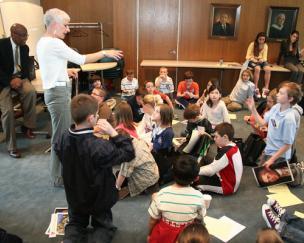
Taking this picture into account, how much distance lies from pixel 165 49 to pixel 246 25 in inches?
74.0

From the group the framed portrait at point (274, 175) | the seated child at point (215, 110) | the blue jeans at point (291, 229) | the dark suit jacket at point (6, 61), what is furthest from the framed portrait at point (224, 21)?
the blue jeans at point (291, 229)

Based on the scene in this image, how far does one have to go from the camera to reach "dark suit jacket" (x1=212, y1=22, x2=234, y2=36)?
6566 mm

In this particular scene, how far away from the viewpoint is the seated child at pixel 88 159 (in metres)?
1.84

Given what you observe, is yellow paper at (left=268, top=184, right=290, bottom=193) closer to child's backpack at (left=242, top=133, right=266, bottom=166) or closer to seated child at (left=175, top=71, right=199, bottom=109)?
child's backpack at (left=242, top=133, right=266, bottom=166)

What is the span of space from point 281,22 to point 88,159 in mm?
6132

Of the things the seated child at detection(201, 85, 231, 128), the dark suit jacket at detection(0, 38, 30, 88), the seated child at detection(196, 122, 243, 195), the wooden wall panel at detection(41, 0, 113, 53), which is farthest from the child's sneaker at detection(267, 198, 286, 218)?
the wooden wall panel at detection(41, 0, 113, 53)

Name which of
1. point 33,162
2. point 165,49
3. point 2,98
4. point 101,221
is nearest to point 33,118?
point 2,98

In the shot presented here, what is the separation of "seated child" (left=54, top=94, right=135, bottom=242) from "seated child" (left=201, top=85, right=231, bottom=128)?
212 centimetres

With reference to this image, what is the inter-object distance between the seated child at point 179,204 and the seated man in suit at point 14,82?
2.40 metres

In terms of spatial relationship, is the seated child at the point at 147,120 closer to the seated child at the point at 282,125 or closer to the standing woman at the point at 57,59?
the standing woman at the point at 57,59

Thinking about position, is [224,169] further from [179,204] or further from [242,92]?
[242,92]

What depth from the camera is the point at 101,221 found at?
2.17 meters

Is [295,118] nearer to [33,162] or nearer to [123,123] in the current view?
[123,123]

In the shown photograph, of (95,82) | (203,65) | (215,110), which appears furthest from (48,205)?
(203,65)
